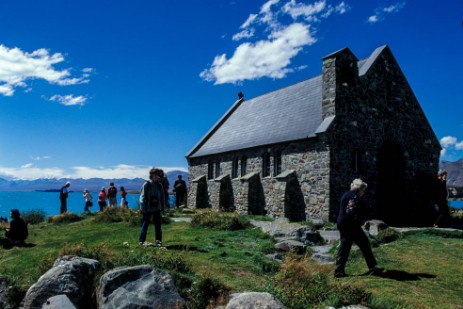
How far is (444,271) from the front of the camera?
9820mm

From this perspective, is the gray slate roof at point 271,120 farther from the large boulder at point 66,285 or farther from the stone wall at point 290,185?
the large boulder at point 66,285

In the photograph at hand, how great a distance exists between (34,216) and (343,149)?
2090 cm

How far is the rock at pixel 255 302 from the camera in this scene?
596 cm

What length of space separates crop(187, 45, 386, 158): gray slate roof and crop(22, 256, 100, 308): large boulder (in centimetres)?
1438

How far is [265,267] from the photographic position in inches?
386

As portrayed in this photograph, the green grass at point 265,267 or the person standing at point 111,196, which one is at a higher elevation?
the person standing at point 111,196

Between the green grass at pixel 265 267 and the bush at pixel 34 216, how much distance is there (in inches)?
486

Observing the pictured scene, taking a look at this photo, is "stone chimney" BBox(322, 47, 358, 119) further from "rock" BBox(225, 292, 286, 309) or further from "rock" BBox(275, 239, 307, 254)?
"rock" BBox(225, 292, 286, 309)

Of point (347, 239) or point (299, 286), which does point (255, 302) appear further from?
point (347, 239)

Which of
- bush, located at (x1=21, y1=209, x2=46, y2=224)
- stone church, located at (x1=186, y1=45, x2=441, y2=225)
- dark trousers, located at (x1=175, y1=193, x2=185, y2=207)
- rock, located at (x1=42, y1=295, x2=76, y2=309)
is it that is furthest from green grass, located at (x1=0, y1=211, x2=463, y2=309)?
dark trousers, located at (x1=175, y1=193, x2=185, y2=207)

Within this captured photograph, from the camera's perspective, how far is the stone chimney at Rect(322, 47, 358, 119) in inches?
806

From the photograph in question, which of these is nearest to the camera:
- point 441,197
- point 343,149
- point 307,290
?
point 307,290

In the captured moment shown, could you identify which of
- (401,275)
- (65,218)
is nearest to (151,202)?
(401,275)

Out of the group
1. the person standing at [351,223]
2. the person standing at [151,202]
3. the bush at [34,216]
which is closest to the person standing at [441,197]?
the person standing at [351,223]
